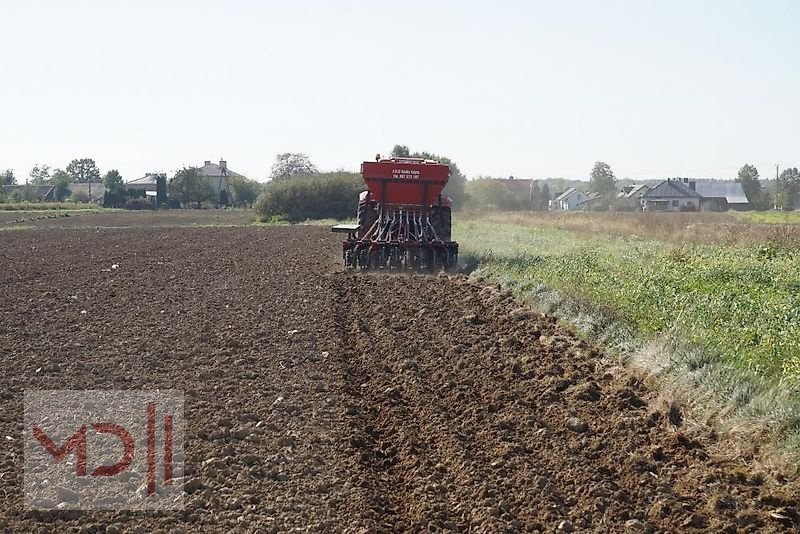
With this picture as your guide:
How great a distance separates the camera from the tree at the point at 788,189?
94.5m

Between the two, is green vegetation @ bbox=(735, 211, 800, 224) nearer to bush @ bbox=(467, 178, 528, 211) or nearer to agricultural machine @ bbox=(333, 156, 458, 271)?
agricultural machine @ bbox=(333, 156, 458, 271)

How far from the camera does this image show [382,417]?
8.12 metres

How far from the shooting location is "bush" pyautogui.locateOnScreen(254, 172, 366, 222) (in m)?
54.9

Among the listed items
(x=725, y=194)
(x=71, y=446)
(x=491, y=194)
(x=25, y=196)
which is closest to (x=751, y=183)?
(x=725, y=194)

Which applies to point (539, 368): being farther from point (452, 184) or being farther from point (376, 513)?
point (452, 184)

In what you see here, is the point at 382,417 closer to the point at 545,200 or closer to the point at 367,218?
the point at 367,218

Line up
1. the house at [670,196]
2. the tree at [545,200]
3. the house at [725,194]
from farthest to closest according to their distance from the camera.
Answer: the tree at [545,200] < the house at [725,194] < the house at [670,196]

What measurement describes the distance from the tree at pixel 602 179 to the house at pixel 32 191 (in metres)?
76.0

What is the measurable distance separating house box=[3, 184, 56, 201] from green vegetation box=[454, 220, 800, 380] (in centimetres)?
9752

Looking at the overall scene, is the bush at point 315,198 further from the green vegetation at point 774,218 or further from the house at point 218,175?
the house at point 218,175

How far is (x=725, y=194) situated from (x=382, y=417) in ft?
343

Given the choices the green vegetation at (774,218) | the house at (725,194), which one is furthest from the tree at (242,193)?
the green vegetation at (774,218)

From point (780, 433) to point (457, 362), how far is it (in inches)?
161

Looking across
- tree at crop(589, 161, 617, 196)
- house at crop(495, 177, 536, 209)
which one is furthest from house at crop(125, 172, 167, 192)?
tree at crop(589, 161, 617, 196)
